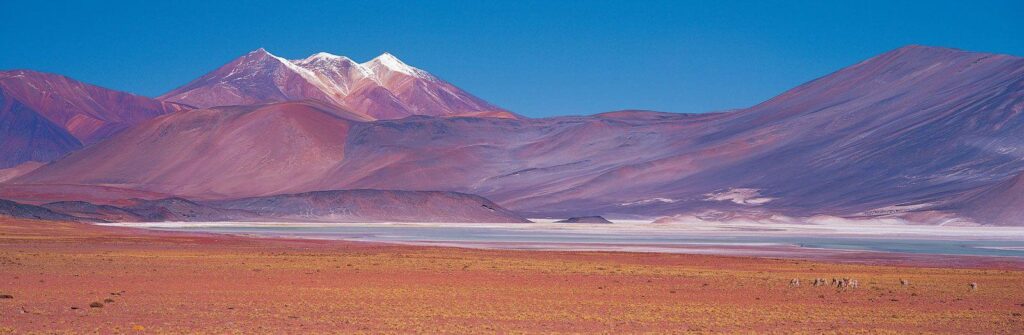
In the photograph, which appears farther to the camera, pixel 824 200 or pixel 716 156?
pixel 716 156

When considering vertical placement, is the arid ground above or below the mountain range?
below

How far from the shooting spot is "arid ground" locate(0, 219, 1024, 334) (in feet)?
71.4

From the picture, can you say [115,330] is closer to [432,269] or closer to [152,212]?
[432,269]

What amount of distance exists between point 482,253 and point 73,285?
2179cm

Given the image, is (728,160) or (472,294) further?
(728,160)

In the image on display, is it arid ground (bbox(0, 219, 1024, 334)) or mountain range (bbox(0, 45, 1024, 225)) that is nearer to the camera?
arid ground (bbox(0, 219, 1024, 334))

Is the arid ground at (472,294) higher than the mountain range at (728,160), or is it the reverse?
the mountain range at (728,160)

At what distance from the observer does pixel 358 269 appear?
36281 mm

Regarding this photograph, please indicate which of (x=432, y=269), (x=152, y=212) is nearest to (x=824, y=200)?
(x=152, y=212)

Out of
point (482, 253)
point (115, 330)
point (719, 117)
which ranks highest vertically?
point (719, 117)

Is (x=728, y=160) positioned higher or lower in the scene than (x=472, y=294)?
higher

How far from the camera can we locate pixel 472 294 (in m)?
28.0

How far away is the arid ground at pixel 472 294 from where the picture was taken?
21.8m

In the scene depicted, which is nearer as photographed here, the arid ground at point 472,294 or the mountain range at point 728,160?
the arid ground at point 472,294
